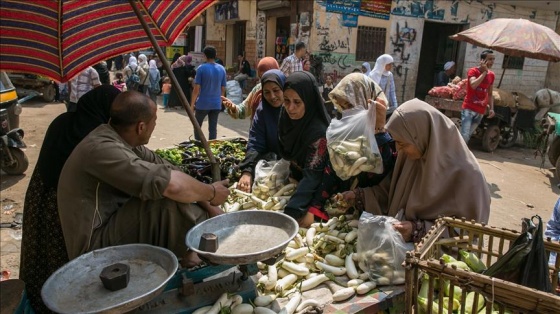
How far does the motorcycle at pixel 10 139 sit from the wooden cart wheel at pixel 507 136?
9.07 meters

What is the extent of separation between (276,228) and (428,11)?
12.5 metres

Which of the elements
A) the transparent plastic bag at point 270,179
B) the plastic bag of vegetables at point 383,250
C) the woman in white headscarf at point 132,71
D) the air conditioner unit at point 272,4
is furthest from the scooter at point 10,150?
the air conditioner unit at point 272,4

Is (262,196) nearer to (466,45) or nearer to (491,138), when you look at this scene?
(491,138)

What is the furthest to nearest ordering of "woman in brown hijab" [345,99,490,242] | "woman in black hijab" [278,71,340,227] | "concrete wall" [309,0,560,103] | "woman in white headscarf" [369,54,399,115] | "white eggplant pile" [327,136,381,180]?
"concrete wall" [309,0,560,103] → "woman in white headscarf" [369,54,399,115] → "woman in black hijab" [278,71,340,227] → "white eggplant pile" [327,136,381,180] → "woman in brown hijab" [345,99,490,242]

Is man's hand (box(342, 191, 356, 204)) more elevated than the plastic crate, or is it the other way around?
the plastic crate

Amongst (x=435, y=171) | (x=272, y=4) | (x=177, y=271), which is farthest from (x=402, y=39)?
(x=177, y=271)

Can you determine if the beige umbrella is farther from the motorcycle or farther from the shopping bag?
the motorcycle

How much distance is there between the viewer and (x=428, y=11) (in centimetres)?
1266

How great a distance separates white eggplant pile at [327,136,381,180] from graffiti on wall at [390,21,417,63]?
34.5 ft

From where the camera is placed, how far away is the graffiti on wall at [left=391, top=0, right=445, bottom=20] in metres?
12.2

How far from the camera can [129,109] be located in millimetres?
2125

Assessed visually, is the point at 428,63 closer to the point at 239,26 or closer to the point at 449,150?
the point at 239,26

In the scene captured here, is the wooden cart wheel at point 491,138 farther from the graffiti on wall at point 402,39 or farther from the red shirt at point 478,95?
the graffiti on wall at point 402,39

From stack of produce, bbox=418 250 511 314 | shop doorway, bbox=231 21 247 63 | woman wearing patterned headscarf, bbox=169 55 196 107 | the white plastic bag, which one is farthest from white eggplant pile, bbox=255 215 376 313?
shop doorway, bbox=231 21 247 63
